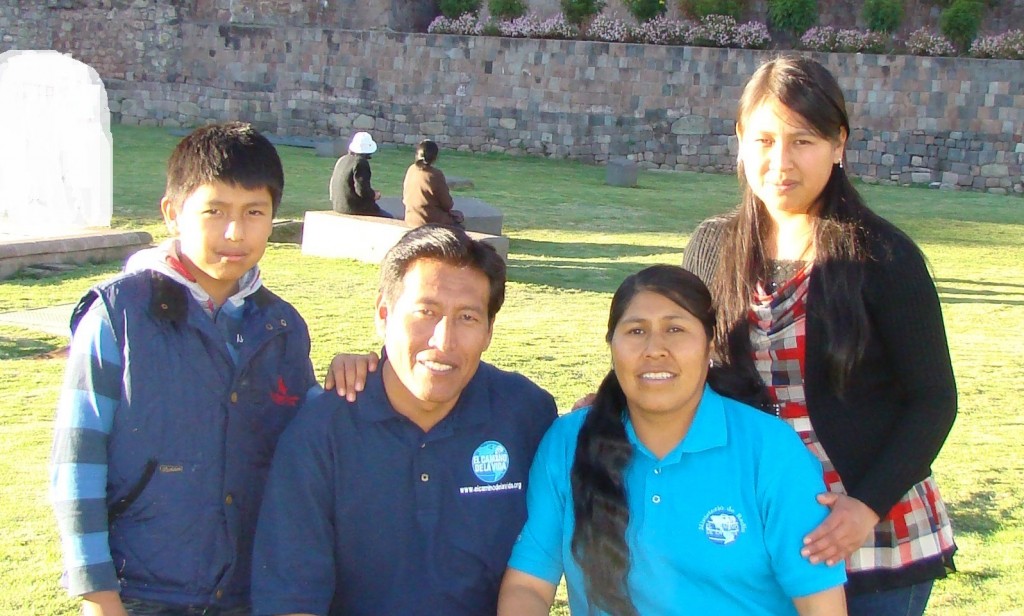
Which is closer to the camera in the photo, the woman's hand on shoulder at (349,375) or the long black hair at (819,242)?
the long black hair at (819,242)

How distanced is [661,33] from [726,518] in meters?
21.1

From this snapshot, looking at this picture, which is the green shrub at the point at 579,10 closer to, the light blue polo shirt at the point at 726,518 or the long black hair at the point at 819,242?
the long black hair at the point at 819,242

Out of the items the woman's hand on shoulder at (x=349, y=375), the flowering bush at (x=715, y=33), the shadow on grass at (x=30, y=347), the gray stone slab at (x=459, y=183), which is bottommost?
the gray stone slab at (x=459, y=183)

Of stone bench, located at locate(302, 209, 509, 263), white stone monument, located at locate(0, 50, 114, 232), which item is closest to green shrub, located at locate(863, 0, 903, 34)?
stone bench, located at locate(302, 209, 509, 263)

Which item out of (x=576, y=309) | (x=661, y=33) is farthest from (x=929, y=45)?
(x=576, y=309)

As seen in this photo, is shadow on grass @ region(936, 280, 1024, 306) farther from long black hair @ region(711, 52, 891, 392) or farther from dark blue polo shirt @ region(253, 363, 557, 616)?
dark blue polo shirt @ region(253, 363, 557, 616)

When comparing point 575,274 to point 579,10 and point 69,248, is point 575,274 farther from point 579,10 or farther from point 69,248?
point 579,10

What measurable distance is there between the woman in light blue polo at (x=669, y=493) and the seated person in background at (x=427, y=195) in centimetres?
738

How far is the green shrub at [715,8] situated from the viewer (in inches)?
884

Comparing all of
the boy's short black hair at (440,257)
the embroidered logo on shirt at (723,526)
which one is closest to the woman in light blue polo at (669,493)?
the embroidered logo on shirt at (723,526)

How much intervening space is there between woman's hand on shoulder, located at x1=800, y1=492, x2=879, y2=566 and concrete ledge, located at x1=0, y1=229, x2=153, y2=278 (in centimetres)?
713

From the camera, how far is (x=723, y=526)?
2.03m

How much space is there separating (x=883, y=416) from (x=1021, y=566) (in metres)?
1.93

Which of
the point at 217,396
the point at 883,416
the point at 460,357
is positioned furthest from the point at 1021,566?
the point at 217,396
